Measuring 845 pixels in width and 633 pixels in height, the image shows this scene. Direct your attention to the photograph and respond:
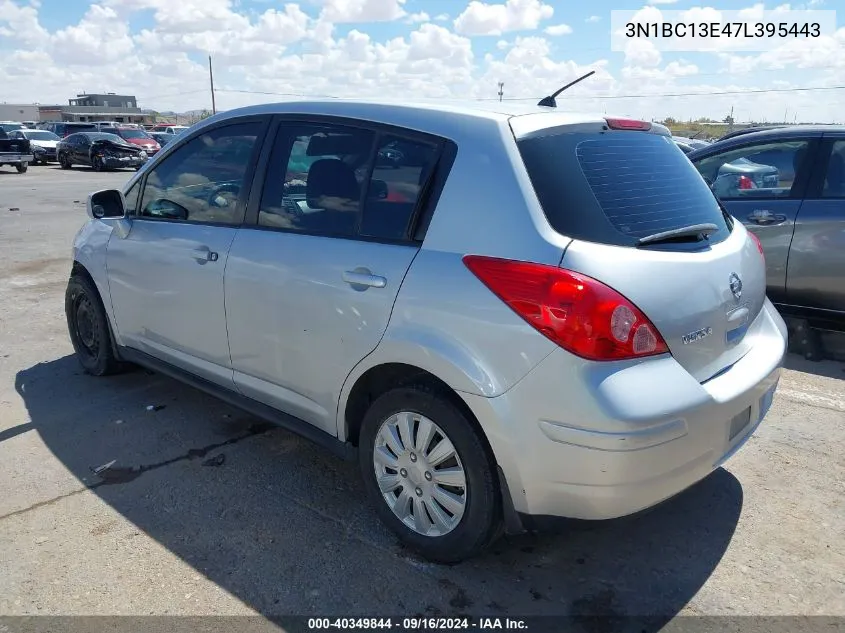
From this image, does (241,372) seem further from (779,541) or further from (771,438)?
(771,438)

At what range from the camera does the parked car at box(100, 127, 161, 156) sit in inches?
1120

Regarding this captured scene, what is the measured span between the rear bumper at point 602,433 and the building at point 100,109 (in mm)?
79279

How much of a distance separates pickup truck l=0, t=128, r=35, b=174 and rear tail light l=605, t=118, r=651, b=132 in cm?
2683

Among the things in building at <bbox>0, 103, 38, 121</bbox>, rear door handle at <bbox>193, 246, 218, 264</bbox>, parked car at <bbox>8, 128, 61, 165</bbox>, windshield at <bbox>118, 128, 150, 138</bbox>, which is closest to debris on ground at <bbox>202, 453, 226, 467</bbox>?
rear door handle at <bbox>193, 246, 218, 264</bbox>

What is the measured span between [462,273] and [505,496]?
2.78 ft

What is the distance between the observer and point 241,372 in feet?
12.0

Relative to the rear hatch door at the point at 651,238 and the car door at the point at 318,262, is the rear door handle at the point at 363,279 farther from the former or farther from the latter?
the rear hatch door at the point at 651,238

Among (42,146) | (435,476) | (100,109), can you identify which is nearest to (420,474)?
(435,476)

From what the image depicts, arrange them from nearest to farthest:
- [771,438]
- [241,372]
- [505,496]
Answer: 1. [505,496]
2. [241,372]
3. [771,438]

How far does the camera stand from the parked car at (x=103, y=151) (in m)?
26.5

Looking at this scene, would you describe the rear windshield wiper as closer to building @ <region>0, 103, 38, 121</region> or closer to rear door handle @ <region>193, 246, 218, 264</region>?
rear door handle @ <region>193, 246, 218, 264</region>

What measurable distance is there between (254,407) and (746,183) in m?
4.51

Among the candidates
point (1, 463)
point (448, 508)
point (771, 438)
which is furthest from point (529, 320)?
point (1, 463)

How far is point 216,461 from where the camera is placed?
3828 millimetres
